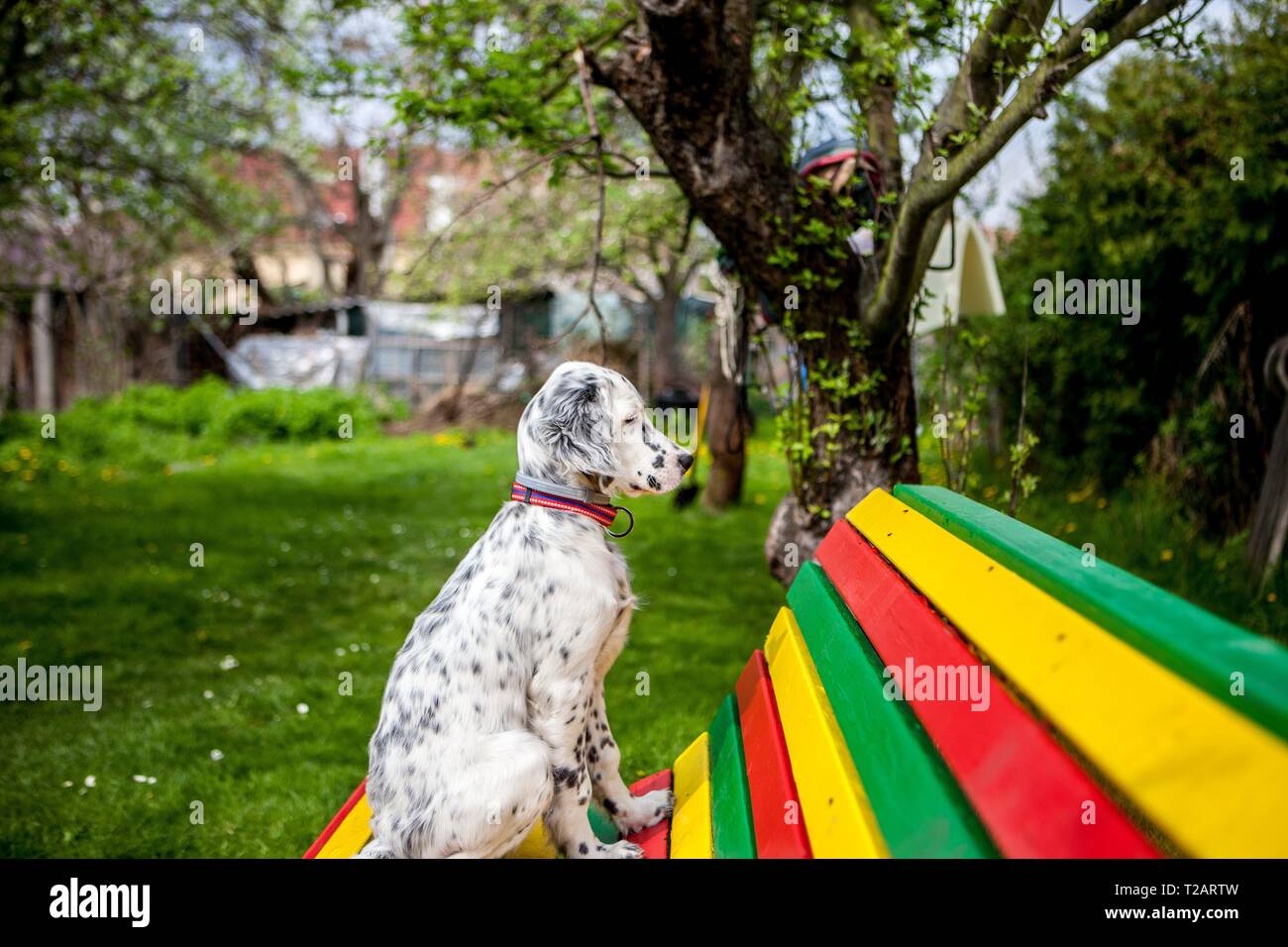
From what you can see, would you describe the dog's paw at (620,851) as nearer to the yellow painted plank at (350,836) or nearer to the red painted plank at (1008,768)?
the yellow painted plank at (350,836)

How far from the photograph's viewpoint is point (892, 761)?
4.92ft

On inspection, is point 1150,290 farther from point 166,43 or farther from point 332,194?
point 332,194

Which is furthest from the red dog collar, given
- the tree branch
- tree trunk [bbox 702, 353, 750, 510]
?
tree trunk [bbox 702, 353, 750, 510]

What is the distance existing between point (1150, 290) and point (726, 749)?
631 cm

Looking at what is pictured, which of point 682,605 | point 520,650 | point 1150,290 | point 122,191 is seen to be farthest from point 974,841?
point 122,191

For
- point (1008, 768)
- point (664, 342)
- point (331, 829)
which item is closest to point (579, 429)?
point (331, 829)

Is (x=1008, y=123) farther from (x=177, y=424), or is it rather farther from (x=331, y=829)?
(x=177, y=424)

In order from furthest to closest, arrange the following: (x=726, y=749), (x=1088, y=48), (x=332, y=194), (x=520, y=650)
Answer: (x=332, y=194)
(x=1088, y=48)
(x=726, y=749)
(x=520, y=650)

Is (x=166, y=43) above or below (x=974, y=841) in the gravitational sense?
above

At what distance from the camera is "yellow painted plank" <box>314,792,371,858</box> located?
217 cm

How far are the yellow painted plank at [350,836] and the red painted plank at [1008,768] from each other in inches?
48.8

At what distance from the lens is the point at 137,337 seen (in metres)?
19.7

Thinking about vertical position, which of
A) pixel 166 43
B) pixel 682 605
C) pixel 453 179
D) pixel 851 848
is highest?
pixel 453 179
